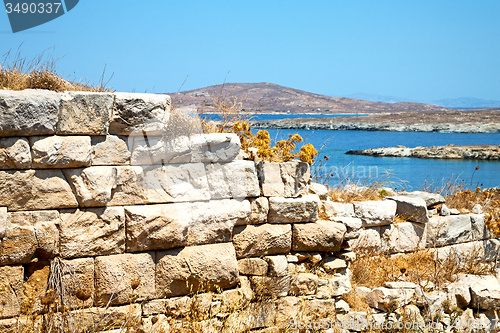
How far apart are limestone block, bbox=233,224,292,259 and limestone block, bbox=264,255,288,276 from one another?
79 mm

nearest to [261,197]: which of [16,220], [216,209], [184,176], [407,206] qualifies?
[216,209]

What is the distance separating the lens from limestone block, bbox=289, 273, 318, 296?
220 inches

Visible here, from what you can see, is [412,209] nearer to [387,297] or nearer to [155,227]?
[387,297]

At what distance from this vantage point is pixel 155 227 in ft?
15.6

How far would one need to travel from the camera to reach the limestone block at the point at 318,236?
563 cm

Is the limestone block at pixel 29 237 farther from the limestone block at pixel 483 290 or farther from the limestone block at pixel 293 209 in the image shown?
the limestone block at pixel 483 290

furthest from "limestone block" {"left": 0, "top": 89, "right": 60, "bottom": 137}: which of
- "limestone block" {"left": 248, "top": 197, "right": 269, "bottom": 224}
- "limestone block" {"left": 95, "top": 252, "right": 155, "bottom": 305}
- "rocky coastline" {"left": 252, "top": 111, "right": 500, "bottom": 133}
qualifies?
"rocky coastline" {"left": 252, "top": 111, "right": 500, "bottom": 133}

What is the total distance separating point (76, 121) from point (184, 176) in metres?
1.35

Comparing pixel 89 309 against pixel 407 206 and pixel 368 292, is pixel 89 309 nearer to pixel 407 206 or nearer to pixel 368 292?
pixel 368 292

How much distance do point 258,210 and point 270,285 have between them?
3.25 feet

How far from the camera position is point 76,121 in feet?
14.5

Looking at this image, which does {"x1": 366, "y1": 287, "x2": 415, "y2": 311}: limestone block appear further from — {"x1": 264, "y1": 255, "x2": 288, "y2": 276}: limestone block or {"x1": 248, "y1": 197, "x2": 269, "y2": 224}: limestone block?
{"x1": 248, "y1": 197, "x2": 269, "y2": 224}: limestone block

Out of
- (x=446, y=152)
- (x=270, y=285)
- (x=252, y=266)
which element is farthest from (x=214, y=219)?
(x=446, y=152)

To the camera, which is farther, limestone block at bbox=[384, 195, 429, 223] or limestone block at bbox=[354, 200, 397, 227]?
limestone block at bbox=[384, 195, 429, 223]
